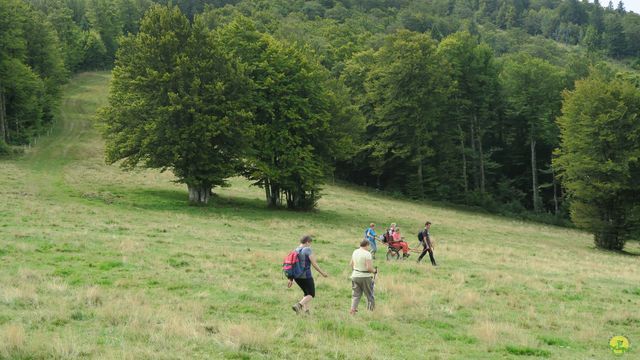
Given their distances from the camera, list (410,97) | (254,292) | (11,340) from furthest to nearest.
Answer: (410,97) → (254,292) → (11,340)

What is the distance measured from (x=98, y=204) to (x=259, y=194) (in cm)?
1834

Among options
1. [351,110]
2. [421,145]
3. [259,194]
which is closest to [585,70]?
[421,145]

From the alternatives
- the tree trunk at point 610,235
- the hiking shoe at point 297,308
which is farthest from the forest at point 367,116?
the hiking shoe at point 297,308

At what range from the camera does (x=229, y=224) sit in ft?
121

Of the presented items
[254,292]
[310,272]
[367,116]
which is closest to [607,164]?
[367,116]

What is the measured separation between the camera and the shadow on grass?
136 feet

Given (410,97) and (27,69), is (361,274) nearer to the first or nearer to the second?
(410,97)

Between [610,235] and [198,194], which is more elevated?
[198,194]

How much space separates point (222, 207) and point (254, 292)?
1092 inches

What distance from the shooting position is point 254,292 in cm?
1747

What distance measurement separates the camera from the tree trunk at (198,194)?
44219 millimetres

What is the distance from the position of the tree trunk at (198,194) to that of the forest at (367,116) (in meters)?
0.17

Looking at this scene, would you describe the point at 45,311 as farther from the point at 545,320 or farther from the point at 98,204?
the point at 98,204

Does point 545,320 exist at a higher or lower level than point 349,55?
lower
